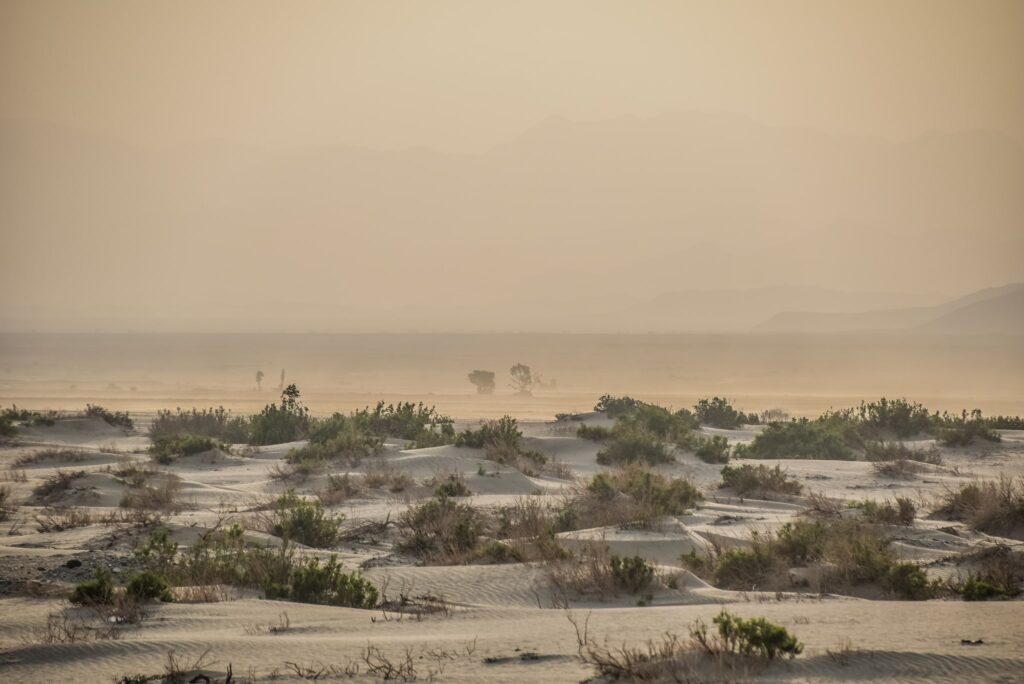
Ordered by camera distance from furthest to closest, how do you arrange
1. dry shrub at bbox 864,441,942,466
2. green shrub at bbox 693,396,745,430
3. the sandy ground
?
green shrub at bbox 693,396,745,430 < dry shrub at bbox 864,441,942,466 < the sandy ground

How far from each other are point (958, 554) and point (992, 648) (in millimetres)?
4529

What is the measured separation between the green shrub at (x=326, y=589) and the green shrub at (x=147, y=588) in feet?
2.49

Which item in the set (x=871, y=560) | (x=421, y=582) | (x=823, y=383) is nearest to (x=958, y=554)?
(x=871, y=560)

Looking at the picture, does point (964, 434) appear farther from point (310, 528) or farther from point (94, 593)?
point (94, 593)

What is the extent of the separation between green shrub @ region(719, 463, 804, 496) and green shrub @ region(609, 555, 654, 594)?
8.03 m

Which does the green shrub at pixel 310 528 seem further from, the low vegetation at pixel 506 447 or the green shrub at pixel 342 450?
the green shrub at pixel 342 450

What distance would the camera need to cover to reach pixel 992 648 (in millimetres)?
6195

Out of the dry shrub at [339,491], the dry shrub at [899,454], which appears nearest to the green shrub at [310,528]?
the dry shrub at [339,491]

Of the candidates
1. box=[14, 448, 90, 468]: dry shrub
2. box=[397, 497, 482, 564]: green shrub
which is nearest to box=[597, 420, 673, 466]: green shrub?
box=[397, 497, 482, 564]: green shrub

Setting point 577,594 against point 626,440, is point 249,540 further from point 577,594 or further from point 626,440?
point 626,440

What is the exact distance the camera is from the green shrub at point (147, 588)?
26.5 ft

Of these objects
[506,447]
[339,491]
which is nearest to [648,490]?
[339,491]

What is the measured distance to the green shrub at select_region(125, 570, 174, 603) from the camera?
807 cm

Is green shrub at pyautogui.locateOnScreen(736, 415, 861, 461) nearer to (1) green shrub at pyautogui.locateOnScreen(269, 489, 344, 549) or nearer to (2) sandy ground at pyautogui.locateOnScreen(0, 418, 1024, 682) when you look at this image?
(2) sandy ground at pyautogui.locateOnScreen(0, 418, 1024, 682)
